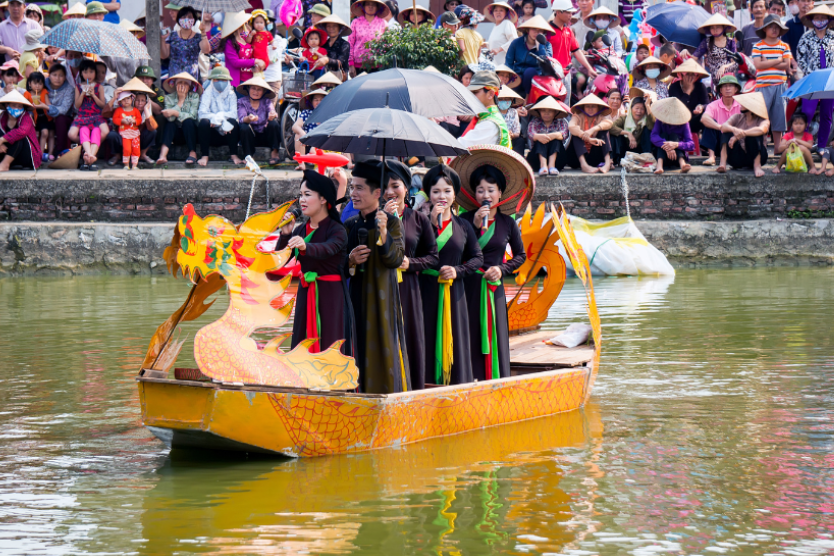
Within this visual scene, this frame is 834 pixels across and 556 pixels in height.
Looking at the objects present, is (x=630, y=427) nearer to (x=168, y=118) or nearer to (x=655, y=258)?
(x=655, y=258)

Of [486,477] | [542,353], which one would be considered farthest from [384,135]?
[542,353]

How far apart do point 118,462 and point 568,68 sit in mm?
11857

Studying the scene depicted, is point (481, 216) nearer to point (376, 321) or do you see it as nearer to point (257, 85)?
point (376, 321)

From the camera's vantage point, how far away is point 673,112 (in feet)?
50.1

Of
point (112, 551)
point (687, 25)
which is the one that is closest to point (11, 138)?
point (687, 25)

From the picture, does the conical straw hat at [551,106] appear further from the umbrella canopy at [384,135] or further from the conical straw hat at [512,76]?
the umbrella canopy at [384,135]

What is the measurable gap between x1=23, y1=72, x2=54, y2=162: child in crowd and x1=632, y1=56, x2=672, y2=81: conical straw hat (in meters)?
8.14

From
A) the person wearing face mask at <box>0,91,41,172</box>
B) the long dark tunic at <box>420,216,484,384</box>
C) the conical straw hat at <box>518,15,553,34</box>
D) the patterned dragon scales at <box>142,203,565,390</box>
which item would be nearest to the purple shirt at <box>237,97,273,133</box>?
the person wearing face mask at <box>0,91,41,172</box>

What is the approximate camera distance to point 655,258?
1457 cm

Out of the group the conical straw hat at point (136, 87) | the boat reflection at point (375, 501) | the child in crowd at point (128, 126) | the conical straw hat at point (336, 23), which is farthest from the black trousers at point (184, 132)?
the boat reflection at point (375, 501)

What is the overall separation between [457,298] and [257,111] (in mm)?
9889

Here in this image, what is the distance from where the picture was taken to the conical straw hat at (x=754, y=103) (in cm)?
1519

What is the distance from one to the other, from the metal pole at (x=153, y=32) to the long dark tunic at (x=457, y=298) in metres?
11.1

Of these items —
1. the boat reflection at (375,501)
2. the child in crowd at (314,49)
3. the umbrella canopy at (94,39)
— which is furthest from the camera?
the child in crowd at (314,49)
